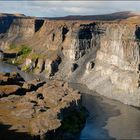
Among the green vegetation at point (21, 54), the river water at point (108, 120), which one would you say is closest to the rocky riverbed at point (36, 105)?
the river water at point (108, 120)

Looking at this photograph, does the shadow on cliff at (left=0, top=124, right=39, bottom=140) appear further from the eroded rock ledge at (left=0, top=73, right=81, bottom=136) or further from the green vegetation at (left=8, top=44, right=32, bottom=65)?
the green vegetation at (left=8, top=44, right=32, bottom=65)

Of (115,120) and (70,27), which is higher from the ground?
(70,27)

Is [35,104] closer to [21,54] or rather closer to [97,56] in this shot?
[97,56]

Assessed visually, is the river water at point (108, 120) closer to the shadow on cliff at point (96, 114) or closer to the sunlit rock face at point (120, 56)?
the shadow on cliff at point (96, 114)

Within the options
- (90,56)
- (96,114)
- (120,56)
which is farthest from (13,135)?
(90,56)

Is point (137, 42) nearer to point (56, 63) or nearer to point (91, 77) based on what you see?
point (91, 77)

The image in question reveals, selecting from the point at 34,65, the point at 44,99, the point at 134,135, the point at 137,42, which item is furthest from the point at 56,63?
the point at 134,135

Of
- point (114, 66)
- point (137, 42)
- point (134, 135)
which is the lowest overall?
point (134, 135)
